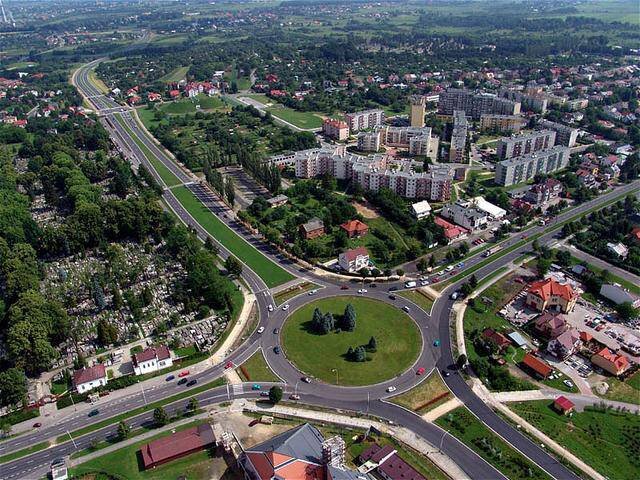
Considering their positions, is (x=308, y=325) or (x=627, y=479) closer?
(x=627, y=479)

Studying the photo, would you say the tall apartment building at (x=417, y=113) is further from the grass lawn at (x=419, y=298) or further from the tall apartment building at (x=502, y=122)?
the grass lawn at (x=419, y=298)

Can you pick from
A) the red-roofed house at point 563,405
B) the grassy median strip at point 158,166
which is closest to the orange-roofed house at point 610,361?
the red-roofed house at point 563,405

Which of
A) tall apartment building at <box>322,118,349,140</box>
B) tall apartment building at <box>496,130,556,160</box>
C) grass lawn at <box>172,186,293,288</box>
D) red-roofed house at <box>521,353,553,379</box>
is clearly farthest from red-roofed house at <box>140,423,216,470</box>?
tall apartment building at <box>322,118,349,140</box>

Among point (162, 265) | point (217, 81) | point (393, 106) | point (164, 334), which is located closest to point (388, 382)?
point (164, 334)

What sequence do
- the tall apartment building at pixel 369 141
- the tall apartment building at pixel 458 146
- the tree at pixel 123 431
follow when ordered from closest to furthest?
1. the tree at pixel 123 431
2. the tall apartment building at pixel 458 146
3. the tall apartment building at pixel 369 141

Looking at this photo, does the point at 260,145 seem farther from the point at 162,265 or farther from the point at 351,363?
the point at 351,363

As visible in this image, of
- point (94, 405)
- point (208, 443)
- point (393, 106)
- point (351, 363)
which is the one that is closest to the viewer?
point (208, 443)
